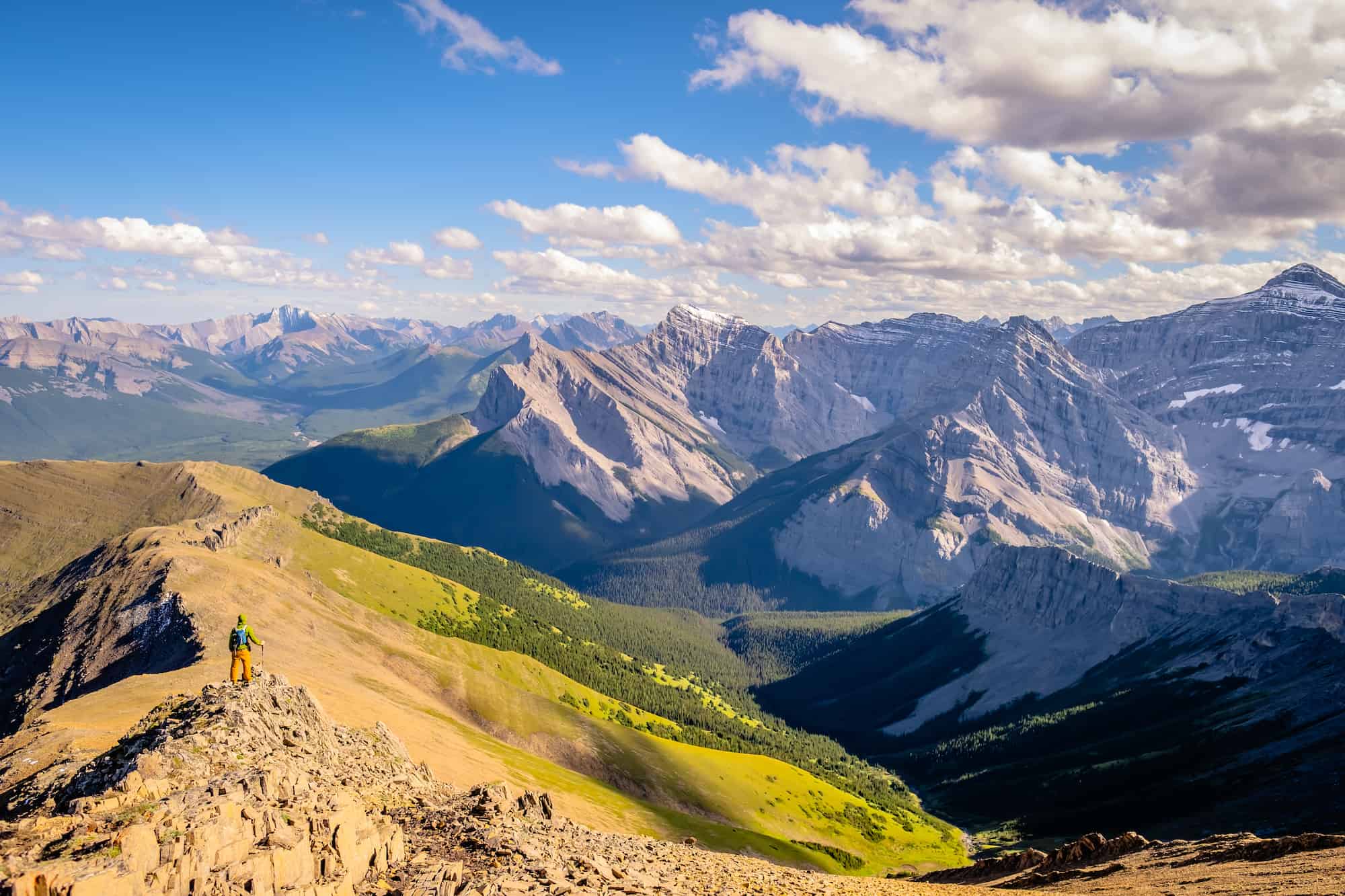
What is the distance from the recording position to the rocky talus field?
35.2 metres

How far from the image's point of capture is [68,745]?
63.2 metres

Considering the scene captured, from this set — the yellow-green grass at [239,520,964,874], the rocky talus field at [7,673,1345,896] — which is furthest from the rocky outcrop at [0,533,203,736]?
the rocky talus field at [7,673,1345,896]

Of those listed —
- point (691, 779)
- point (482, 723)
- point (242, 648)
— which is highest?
point (242, 648)

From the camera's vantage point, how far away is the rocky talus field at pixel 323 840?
3522 centimetres

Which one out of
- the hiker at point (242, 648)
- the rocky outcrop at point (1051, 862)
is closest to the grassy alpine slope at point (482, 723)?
the hiker at point (242, 648)

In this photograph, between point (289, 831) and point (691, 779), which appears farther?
point (691, 779)

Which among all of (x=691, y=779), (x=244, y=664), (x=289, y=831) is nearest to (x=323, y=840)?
(x=289, y=831)

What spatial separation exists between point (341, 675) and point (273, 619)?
96.4 feet

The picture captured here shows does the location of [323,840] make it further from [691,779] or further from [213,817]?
[691,779]

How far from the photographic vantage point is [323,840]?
133ft

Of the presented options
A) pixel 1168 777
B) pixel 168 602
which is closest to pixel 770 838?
pixel 1168 777

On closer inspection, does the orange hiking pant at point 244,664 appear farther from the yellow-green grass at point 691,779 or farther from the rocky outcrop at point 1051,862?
the yellow-green grass at point 691,779

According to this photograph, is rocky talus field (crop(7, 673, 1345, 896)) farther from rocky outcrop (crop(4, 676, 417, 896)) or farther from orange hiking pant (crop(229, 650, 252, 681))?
orange hiking pant (crop(229, 650, 252, 681))

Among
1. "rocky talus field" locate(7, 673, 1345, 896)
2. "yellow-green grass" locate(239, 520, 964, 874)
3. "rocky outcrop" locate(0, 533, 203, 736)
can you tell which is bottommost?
"yellow-green grass" locate(239, 520, 964, 874)
